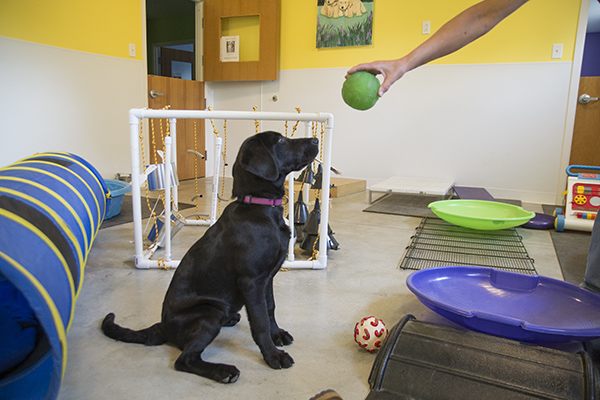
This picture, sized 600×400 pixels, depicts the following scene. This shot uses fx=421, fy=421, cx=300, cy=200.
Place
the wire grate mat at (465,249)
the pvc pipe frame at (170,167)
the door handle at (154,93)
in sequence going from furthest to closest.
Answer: the door handle at (154,93), the wire grate mat at (465,249), the pvc pipe frame at (170,167)

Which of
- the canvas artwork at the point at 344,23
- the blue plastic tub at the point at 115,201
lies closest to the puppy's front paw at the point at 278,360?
the blue plastic tub at the point at 115,201

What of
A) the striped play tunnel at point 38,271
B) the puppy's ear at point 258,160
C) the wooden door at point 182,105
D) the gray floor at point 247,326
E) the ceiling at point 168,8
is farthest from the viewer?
the ceiling at point 168,8

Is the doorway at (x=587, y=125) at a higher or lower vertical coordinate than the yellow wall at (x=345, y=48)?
lower

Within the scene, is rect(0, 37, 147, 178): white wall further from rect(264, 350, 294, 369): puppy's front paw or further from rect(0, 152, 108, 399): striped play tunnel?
rect(264, 350, 294, 369): puppy's front paw

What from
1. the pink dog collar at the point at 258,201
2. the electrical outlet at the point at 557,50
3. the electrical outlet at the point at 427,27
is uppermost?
the electrical outlet at the point at 427,27

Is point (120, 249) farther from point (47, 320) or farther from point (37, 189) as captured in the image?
point (47, 320)

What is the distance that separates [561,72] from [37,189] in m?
4.80

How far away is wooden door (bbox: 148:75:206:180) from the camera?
198 inches

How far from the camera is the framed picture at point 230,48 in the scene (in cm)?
564

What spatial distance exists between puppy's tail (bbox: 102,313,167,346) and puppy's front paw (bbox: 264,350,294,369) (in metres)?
0.39

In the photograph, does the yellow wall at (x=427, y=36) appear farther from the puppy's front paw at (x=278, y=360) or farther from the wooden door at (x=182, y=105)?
the puppy's front paw at (x=278, y=360)

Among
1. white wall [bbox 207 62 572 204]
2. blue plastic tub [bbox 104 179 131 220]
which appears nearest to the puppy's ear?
blue plastic tub [bbox 104 179 131 220]

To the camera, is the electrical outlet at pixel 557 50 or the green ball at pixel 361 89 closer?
the green ball at pixel 361 89

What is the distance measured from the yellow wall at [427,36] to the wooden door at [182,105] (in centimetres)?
126
